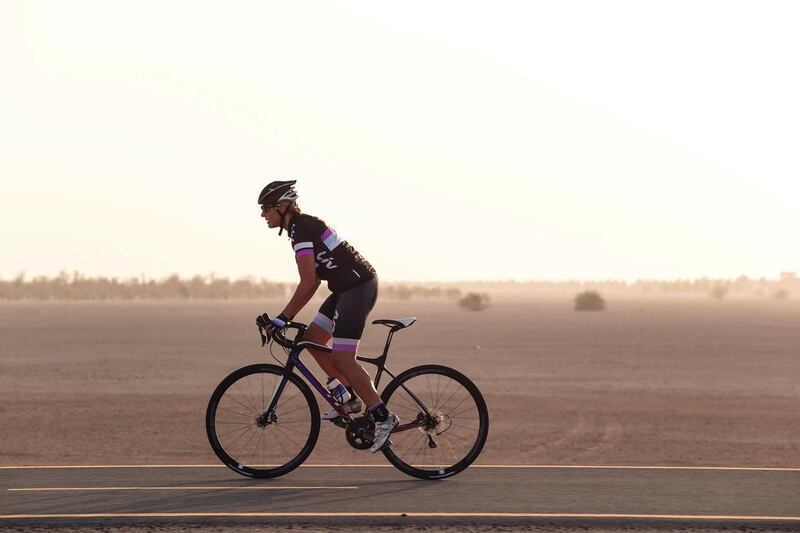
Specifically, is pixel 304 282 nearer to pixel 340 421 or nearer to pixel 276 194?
pixel 276 194

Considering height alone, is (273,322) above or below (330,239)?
below

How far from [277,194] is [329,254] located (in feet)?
2.05

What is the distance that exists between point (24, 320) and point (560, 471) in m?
74.8

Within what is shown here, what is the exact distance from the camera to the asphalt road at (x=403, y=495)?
814 centimetres

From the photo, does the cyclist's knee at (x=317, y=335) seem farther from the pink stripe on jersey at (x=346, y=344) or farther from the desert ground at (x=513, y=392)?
the desert ground at (x=513, y=392)

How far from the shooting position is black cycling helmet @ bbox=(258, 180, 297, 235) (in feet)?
30.9

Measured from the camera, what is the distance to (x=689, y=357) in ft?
153

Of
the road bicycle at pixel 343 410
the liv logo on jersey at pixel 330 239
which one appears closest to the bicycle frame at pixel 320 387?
the road bicycle at pixel 343 410

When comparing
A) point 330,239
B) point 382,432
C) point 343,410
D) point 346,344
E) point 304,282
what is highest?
point 330,239

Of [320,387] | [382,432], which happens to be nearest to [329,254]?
[320,387]

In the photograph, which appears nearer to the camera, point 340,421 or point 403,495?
point 403,495

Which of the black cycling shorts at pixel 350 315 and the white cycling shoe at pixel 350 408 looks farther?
the white cycling shoe at pixel 350 408

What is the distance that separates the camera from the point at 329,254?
9.42 m

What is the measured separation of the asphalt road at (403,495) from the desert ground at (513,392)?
36.9 ft
